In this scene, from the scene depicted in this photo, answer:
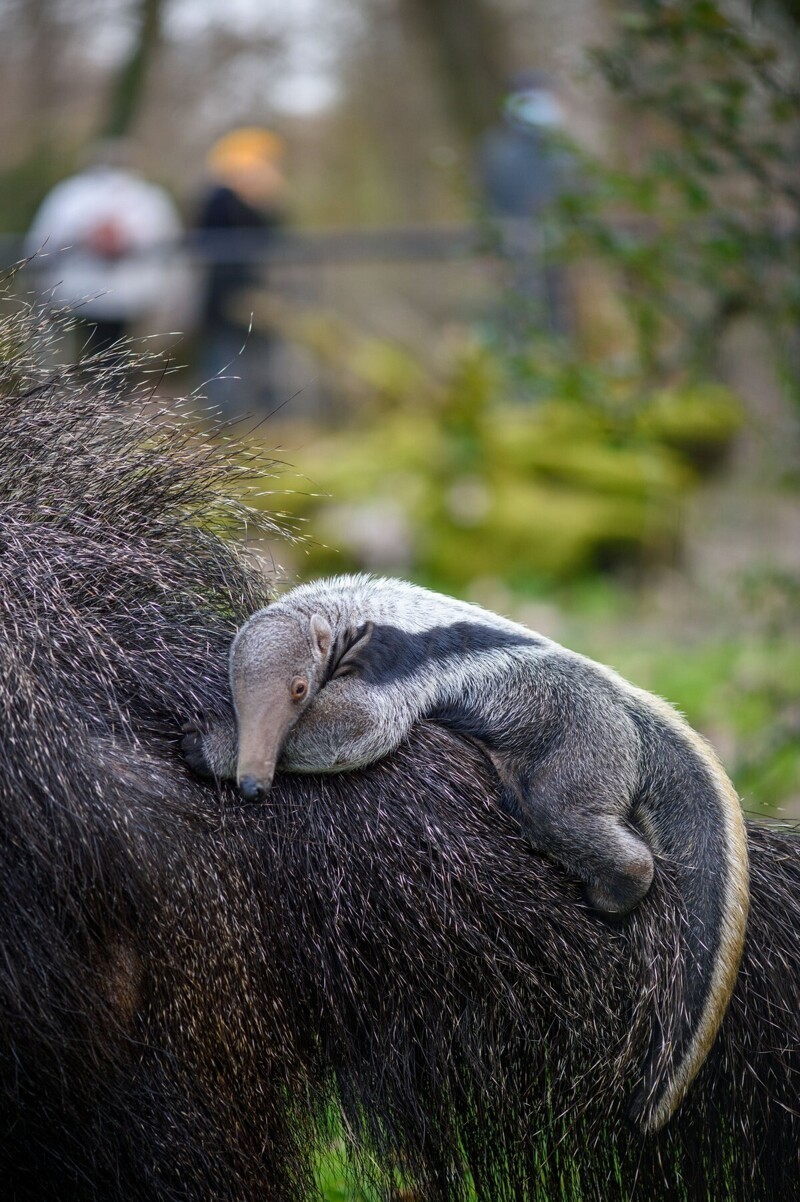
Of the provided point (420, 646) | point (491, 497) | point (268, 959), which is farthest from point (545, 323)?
point (268, 959)

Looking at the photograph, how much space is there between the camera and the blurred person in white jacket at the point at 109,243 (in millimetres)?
10031

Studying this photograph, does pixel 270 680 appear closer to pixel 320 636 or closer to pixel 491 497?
pixel 320 636

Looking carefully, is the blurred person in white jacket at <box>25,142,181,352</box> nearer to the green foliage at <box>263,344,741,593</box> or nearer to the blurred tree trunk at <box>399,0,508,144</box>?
the green foliage at <box>263,344,741,593</box>

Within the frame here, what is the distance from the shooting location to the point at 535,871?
6.83ft

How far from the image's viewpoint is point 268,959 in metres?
2.03

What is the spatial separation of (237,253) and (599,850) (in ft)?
33.7

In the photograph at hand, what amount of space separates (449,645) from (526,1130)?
79 cm

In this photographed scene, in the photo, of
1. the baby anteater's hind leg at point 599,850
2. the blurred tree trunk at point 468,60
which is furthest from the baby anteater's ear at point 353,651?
the blurred tree trunk at point 468,60

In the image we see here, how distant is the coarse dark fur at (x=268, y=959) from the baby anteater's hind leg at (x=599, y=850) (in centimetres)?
4

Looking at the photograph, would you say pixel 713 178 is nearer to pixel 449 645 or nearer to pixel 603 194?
pixel 603 194

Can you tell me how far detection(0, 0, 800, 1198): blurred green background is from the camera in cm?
406

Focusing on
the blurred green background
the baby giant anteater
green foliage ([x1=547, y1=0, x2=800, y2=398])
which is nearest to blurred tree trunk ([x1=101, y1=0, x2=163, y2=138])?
the blurred green background

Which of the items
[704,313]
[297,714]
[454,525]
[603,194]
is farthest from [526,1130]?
[454,525]

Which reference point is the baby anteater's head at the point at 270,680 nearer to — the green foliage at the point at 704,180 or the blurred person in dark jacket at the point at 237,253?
the green foliage at the point at 704,180
